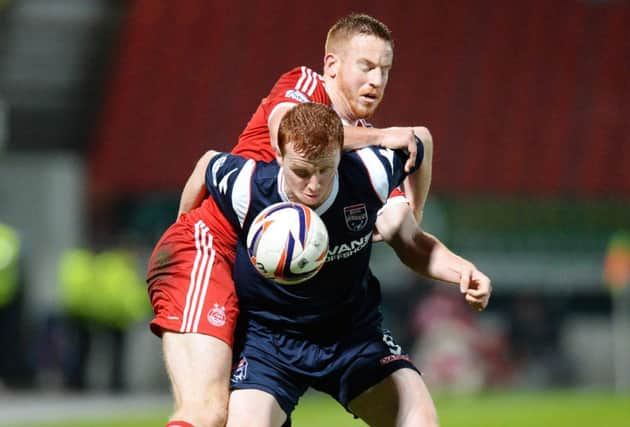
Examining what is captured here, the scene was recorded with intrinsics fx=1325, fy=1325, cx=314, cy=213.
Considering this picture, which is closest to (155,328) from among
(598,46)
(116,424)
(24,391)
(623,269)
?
(116,424)

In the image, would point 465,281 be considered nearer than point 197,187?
Yes

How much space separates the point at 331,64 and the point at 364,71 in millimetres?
230

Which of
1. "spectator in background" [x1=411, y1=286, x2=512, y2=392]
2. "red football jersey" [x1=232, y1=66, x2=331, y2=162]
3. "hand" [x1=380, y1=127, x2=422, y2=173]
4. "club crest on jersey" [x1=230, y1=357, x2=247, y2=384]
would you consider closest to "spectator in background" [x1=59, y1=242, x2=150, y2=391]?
"spectator in background" [x1=411, y1=286, x2=512, y2=392]

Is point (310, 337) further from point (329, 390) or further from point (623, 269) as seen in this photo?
point (623, 269)

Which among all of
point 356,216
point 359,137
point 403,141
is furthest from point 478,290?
point 359,137

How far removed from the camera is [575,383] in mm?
Answer: 17859

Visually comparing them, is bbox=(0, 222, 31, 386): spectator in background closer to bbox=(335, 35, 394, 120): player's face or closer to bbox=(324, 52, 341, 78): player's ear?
bbox=(324, 52, 341, 78): player's ear

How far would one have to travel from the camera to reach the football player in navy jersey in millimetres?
5457

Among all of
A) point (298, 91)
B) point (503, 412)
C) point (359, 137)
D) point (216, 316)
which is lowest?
point (503, 412)

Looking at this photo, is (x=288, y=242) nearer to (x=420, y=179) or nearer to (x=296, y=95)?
(x=296, y=95)

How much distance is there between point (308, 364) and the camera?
18.8ft

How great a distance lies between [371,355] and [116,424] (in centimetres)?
672

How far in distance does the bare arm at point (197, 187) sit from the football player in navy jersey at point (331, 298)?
0.03 feet

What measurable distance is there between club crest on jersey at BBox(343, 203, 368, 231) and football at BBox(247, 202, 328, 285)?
192 millimetres
